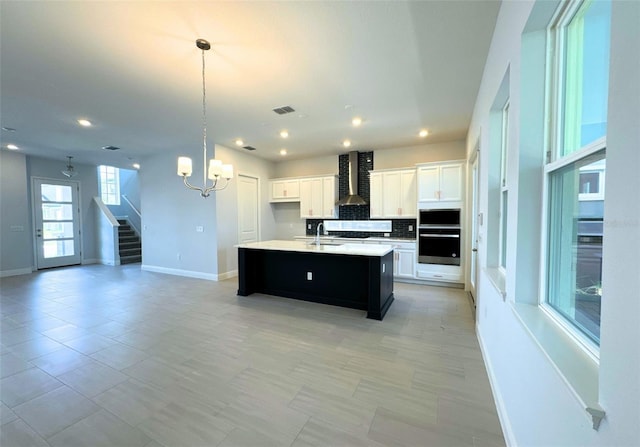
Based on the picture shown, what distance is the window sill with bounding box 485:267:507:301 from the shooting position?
5.91ft

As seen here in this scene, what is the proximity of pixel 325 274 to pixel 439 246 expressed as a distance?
2.36 meters

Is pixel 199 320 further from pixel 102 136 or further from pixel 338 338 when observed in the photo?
pixel 102 136

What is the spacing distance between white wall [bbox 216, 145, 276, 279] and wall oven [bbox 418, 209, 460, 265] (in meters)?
3.86

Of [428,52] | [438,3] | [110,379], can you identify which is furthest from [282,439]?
[428,52]

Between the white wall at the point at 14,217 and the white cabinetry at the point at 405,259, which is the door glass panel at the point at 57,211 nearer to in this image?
the white wall at the point at 14,217

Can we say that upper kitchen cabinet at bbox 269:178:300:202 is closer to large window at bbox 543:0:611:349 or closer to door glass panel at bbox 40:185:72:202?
large window at bbox 543:0:611:349

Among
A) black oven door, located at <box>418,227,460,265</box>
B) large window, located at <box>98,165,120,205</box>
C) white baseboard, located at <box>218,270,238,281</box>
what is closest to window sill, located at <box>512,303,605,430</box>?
black oven door, located at <box>418,227,460,265</box>

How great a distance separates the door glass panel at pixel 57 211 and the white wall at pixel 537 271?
32.6 ft

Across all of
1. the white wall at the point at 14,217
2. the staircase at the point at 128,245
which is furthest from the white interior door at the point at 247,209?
the white wall at the point at 14,217

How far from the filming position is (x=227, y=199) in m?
5.82

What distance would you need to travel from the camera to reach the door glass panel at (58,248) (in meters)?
6.98

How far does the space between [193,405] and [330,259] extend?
2462mm

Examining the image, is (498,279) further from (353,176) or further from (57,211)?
(57,211)

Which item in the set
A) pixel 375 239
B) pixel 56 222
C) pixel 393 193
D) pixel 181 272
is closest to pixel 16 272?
pixel 56 222
